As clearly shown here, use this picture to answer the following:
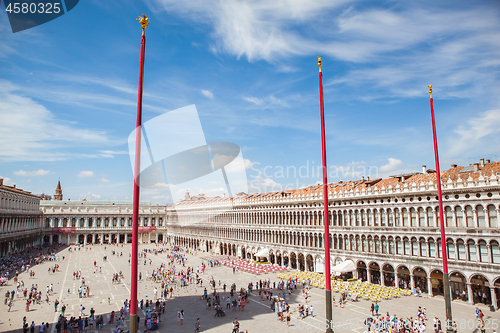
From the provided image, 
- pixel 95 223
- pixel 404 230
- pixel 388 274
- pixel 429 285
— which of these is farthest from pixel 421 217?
pixel 95 223

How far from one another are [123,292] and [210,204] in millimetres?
51640

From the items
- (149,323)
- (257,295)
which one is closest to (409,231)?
(257,295)

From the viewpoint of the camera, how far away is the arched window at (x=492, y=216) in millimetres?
32828

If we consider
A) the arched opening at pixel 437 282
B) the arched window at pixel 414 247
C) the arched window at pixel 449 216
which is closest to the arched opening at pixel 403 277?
the arched window at pixel 414 247

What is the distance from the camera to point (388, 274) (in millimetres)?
42656

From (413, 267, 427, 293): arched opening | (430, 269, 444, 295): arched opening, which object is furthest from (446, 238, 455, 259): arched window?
(413, 267, 427, 293): arched opening

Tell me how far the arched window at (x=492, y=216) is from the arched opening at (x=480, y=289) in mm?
5441

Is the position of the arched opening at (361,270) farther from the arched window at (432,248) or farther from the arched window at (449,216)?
the arched window at (449,216)

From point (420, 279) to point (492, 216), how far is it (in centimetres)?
1117

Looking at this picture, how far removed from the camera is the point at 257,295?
38.2m

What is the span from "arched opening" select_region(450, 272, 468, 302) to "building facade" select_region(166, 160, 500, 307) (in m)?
0.10

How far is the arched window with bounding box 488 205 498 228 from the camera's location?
32.8m

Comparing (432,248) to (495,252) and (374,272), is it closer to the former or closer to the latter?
(495,252)

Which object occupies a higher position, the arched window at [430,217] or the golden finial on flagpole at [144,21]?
the golden finial on flagpole at [144,21]
